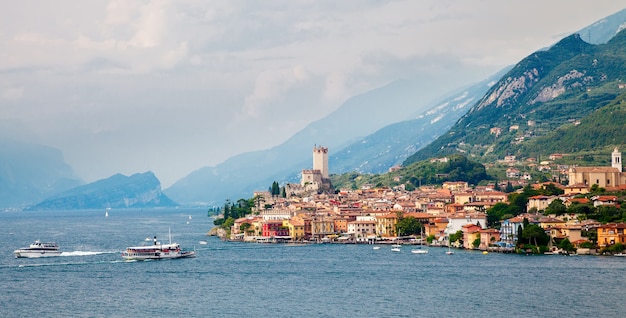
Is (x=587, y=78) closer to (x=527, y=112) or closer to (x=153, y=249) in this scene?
(x=527, y=112)

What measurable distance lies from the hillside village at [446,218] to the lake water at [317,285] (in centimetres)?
370

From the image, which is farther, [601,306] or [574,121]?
[574,121]

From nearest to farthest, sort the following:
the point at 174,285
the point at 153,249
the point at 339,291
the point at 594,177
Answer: the point at 339,291 < the point at 174,285 < the point at 153,249 < the point at 594,177

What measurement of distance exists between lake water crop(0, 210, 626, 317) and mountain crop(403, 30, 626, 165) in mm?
77674

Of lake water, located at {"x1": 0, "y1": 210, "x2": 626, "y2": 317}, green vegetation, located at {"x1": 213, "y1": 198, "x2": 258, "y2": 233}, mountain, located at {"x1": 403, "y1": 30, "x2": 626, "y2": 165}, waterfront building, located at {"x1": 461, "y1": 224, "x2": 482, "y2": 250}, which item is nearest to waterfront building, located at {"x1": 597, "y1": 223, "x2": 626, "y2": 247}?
lake water, located at {"x1": 0, "y1": 210, "x2": 626, "y2": 317}

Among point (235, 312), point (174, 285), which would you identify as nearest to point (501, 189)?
point (174, 285)

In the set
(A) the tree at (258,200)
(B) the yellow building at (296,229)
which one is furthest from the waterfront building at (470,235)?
(A) the tree at (258,200)

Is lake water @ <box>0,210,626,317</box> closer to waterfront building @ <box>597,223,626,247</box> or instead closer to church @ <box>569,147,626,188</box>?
waterfront building @ <box>597,223,626,247</box>

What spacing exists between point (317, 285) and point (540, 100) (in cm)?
13079

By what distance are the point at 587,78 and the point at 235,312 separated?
466 feet

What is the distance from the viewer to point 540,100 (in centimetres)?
17762

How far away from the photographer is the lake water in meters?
44.3

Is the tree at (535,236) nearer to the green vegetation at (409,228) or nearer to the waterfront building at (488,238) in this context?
the waterfront building at (488,238)

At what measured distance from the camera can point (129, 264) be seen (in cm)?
6806
